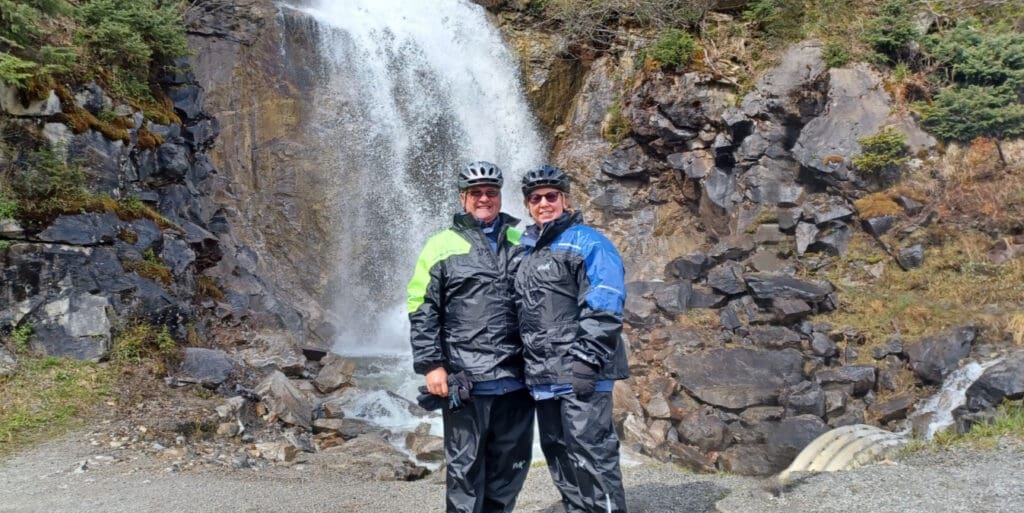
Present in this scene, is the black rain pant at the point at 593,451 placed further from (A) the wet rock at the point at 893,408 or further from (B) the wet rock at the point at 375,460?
(A) the wet rock at the point at 893,408

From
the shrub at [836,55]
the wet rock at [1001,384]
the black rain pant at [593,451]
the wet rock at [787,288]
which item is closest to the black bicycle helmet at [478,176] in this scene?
the black rain pant at [593,451]

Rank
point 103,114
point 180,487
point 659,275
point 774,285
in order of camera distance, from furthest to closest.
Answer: point 659,275 < point 774,285 < point 103,114 < point 180,487

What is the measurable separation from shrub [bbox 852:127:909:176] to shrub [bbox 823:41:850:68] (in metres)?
1.89

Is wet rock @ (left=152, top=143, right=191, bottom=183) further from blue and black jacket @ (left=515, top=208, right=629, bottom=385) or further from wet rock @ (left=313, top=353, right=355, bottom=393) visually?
blue and black jacket @ (left=515, top=208, right=629, bottom=385)

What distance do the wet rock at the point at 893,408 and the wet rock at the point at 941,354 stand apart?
0.43 m

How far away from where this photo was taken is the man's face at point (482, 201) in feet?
14.0

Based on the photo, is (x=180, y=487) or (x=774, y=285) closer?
(x=180, y=487)

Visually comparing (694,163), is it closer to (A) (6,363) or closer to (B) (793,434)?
(B) (793,434)

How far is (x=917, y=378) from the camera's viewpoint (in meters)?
9.84

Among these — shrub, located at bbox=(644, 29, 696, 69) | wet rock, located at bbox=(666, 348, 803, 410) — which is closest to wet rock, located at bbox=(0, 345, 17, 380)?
wet rock, located at bbox=(666, 348, 803, 410)

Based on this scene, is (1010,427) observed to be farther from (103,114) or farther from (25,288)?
(103,114)

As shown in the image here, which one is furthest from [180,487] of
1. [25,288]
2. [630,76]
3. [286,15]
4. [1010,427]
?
[630,76]

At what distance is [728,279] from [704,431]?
3979 millimetres

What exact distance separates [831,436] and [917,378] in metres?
2.70
